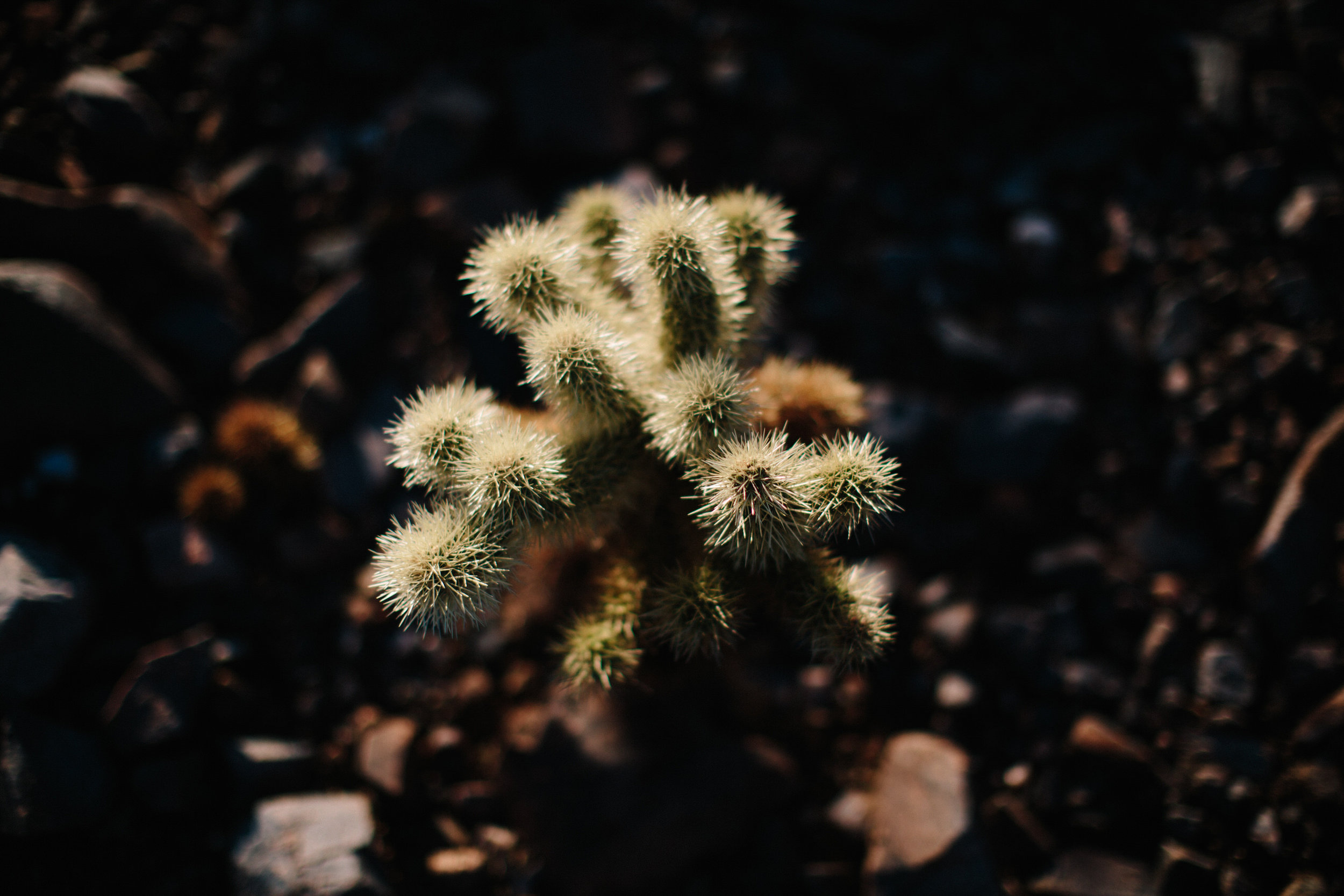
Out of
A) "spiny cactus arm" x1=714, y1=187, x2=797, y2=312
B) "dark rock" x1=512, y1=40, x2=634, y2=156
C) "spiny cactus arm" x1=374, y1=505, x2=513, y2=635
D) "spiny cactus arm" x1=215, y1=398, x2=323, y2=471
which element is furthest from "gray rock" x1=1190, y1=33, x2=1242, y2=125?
"spiny cactus arm" x1=215, y1=398, x2=323, y2=471

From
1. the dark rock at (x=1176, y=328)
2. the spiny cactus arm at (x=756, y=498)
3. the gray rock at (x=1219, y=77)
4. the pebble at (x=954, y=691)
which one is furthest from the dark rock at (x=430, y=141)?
the gray rock at (x=1219, y=77)

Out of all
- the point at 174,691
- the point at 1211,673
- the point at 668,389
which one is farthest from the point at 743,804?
the point at 174,691

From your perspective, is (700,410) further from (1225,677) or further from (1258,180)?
(1258,180)

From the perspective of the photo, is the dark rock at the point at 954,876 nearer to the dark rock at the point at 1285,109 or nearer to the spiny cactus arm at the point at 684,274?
the spiny cactus arm at the point at 684,274

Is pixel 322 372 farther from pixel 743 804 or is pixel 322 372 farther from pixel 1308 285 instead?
pixel 1308 285

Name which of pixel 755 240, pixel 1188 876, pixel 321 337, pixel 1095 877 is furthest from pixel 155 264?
pixel 1188 876
